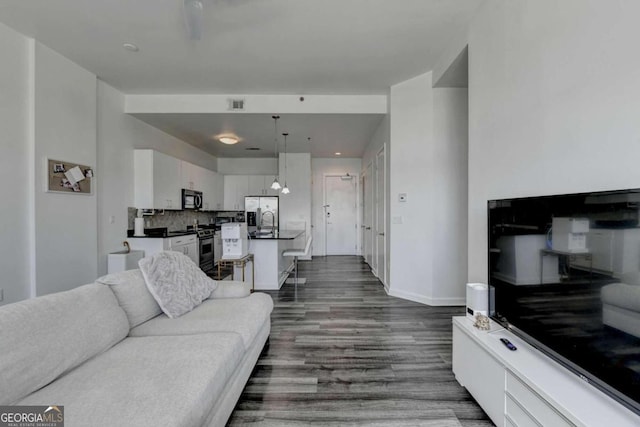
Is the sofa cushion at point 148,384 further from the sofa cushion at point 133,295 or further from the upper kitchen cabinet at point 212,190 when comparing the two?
the upper kitchen cabinet at point 212,190

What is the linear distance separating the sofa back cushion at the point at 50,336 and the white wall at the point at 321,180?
6.15 m

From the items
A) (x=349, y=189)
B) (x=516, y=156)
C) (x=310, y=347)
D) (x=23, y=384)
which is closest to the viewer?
(x=23, y=384)

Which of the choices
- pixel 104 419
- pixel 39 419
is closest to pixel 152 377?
pixel 104 419

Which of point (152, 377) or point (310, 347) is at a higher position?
point (152, 377)

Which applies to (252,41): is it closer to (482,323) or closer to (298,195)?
(482,323)

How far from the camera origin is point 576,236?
4.02ft

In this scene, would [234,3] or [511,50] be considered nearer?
[511,50]

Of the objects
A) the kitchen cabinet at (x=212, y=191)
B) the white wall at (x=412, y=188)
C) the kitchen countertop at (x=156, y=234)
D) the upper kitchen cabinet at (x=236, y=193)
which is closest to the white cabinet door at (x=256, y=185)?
the upper kitchen cabinet at (x=236, y=193)

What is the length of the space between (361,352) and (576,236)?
5.96ft

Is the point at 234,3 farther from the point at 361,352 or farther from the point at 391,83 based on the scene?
the point at 361,352

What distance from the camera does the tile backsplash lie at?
4.66 m

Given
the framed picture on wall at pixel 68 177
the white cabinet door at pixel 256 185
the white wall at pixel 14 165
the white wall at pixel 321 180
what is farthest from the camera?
the white wall at pixel 321 180

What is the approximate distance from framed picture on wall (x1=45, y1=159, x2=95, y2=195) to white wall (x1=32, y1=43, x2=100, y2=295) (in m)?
0.05

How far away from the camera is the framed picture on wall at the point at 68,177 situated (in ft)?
9.96
